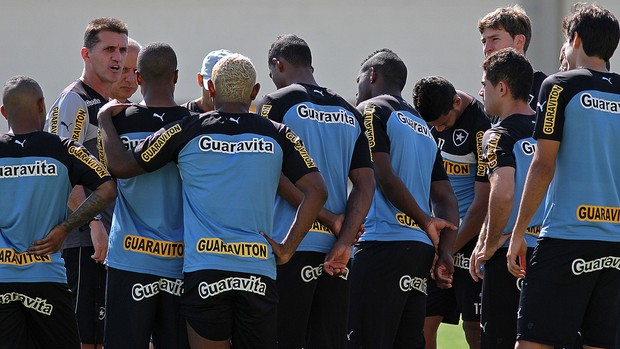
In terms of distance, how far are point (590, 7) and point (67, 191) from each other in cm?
299

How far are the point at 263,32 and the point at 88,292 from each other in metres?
11.9

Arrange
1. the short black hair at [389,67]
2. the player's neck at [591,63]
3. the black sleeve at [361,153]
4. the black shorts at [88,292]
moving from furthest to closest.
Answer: the black shorts at [88,292], the short black hair at [389,67], the black sleeve at [361,153], the player's neck at [591,63]

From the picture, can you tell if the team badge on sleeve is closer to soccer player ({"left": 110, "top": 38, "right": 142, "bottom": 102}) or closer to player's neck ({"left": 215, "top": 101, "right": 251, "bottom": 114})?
player's neck ({"left": 215, "top": 101, "right": 251, "bottom": 114})

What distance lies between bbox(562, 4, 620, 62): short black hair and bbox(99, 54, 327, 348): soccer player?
67.5 inches

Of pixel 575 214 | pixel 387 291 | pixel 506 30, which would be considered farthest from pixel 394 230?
pixel 506 30

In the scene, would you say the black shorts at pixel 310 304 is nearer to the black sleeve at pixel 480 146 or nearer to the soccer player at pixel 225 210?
the soccer player at pixel 225 210

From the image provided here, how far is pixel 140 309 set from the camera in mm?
5051

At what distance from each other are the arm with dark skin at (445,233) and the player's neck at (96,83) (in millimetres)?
2317

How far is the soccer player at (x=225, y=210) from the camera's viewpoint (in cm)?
482

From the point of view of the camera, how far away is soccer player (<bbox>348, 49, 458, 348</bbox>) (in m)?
5.89

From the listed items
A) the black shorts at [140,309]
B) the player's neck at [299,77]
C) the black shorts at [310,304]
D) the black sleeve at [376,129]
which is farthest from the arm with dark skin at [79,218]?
the black sleeve at [376,129]

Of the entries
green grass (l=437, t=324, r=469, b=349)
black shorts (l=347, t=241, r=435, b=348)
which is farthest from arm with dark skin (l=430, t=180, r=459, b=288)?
green grass (l=437, t=324, r=469, b=349)

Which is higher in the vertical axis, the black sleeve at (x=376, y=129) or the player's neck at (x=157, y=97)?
the player's neck at (x=157, y=97)

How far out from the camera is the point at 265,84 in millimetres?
17625
